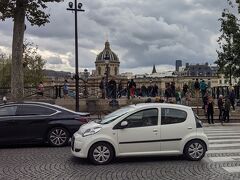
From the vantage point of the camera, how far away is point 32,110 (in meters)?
15.9

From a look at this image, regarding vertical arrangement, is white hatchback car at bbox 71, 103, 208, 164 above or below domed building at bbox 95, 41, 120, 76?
below

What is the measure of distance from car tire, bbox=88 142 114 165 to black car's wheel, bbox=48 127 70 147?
12.3 ft

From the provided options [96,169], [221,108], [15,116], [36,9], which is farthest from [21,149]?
[221,108]

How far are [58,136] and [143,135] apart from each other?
4289 mm

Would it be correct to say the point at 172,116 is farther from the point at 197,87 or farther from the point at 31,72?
the point at 31,72

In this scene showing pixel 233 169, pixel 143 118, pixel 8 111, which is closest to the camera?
pixel 233 169

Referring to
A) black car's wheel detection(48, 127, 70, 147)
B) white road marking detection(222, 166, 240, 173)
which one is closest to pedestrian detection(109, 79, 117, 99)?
black car's wheel detection(48, 127, 70, 147)

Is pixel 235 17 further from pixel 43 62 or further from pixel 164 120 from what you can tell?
pixel 43 62

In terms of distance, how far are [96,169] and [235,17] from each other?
32278 millimetres

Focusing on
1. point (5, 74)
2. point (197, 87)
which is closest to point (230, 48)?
point (197, 87)

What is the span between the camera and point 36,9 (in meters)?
23.7

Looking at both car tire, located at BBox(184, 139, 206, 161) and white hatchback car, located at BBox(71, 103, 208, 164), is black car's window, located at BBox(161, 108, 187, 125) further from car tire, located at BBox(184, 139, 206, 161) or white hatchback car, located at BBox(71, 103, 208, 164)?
car tire, located at BBox(184, 139, 206, 161)

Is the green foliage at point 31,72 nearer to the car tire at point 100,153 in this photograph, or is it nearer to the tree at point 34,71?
the tree at point 34,71

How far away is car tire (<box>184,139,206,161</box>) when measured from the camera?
1298 cm
